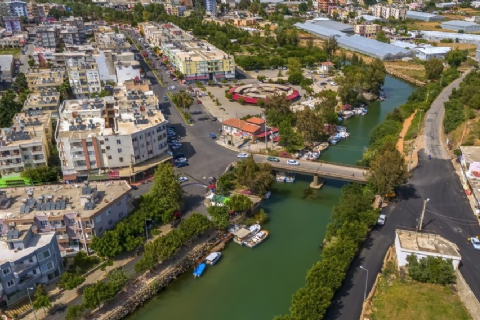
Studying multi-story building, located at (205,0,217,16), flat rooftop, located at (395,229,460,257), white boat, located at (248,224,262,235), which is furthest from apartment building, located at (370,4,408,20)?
flat rooftop, located at (395,229,460,257)

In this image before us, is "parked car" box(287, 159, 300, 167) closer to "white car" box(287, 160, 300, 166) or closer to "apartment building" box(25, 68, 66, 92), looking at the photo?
"white car" box(287, 160, 300, 166)

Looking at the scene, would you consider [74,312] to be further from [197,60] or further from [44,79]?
[197,60]

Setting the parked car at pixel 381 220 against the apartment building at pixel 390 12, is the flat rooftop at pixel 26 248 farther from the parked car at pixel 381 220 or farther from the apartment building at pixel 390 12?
the apartment building at pixel 390 12

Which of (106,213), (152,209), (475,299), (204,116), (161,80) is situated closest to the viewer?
(475,299)

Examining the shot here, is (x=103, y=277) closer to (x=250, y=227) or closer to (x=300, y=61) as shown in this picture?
(x=250, y=227)

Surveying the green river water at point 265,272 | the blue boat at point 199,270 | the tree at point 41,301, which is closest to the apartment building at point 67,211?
the tree at point 41,301

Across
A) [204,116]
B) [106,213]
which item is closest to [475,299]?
[106,213]

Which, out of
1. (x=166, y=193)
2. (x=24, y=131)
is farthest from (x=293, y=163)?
(x=24, y=131)

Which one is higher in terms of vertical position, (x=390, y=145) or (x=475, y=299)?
(x=390, y=145)
